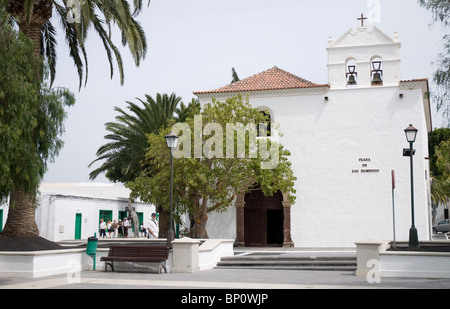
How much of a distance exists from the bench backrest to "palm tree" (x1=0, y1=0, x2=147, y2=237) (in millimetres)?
2692

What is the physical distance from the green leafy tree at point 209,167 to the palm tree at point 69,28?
4.69m

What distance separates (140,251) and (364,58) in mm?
15608

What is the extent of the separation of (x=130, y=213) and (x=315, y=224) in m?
20.3

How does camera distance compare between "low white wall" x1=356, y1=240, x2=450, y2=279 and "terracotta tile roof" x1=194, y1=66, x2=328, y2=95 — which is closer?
"low white wall" x1=356, y1=240, x2=450, y2=279

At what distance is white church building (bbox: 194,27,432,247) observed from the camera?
24.2m

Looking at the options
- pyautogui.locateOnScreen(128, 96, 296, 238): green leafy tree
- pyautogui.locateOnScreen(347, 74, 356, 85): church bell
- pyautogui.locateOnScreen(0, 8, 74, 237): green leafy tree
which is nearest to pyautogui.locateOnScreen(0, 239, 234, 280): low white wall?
pyautogui.locateOnScreen(0, 8, 74, 237): green leafy tree

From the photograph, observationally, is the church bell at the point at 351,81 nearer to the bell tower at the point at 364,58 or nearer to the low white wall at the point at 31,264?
the bell tower at the point at 364,58

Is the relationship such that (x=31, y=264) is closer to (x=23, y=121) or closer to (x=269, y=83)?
(x=23, y=121)

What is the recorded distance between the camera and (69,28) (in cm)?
1858

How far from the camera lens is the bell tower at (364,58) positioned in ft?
81.3

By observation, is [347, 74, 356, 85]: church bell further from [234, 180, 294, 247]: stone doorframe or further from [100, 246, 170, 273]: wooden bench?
[100, 246, 170, 273]: wooden bench
